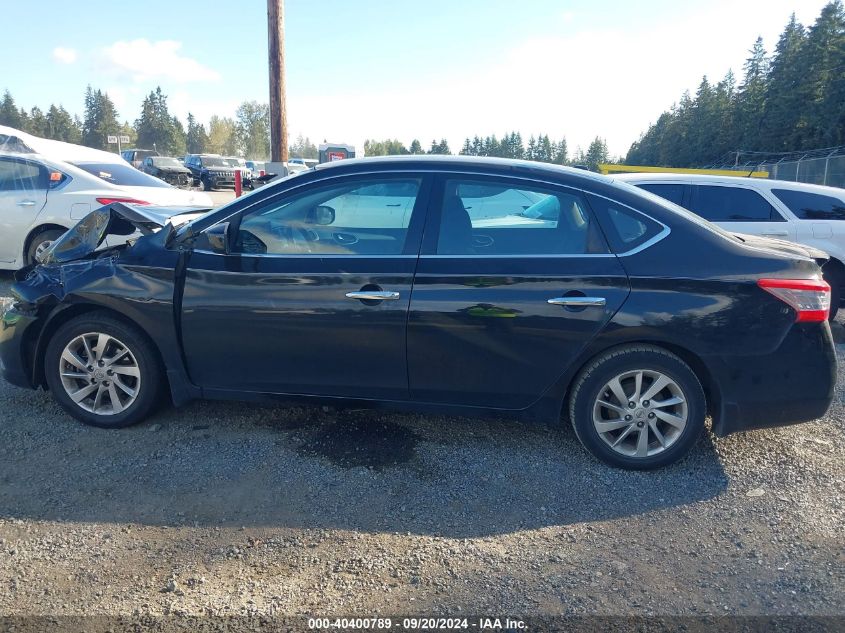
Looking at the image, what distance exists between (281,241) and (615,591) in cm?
256

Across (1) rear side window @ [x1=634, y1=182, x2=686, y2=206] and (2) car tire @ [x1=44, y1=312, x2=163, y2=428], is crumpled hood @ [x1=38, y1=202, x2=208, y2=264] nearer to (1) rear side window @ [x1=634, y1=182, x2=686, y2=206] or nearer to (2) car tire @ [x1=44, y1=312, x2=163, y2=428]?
(2) car tire @ [x1=44, y1=312, x2=163, y2=428]

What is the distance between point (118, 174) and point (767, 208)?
26.3 feet

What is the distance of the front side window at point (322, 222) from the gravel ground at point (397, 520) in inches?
46.0

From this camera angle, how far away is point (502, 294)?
142 inches

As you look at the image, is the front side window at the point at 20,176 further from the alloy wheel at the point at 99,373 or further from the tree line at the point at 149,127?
the tree line at the point at 149,127

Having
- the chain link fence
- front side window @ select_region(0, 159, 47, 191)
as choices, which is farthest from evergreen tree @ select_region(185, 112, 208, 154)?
front side window @ select_region(0, 159, 47, 191)

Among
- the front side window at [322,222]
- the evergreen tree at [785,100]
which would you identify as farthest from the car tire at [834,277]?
the evergreen tree at [785,100]

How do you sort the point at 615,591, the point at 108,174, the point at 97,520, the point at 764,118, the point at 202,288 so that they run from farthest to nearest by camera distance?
the point at 764,118 < the point at 108,174 < the point at 202,288 < the point at 97,520 < the point at 615,591

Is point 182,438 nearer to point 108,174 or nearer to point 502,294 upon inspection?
point 502,294

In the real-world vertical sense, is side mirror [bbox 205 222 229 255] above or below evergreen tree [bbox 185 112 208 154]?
below

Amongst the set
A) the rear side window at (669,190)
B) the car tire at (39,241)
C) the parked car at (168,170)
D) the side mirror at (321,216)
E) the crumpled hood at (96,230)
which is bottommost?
the car tire at (39,241)

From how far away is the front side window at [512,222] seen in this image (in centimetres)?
369

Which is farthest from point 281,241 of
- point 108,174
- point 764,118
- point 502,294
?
point 764,118

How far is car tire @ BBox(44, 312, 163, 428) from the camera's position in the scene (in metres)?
4.01
